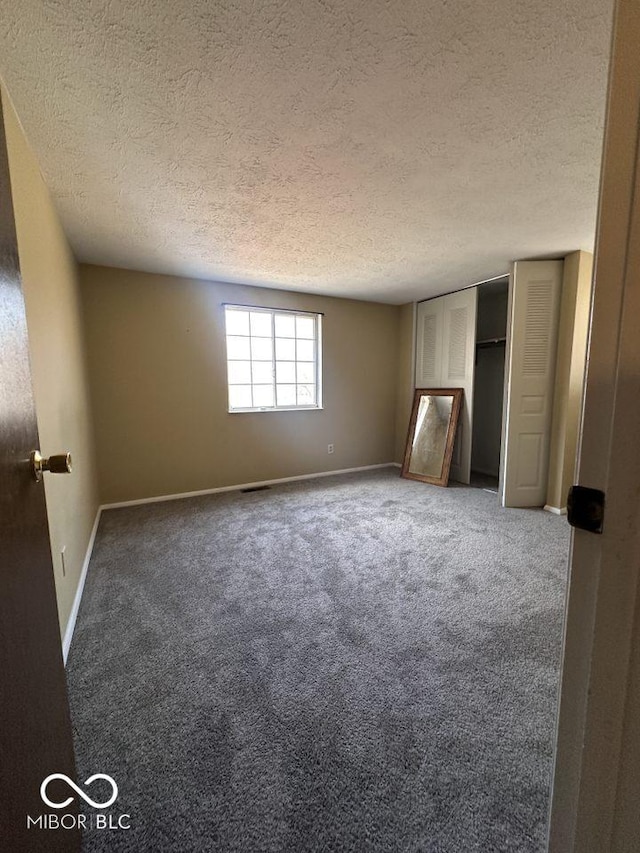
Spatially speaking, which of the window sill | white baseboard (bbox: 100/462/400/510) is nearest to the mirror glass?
white baseboard (bbox: 100/462/400/510)

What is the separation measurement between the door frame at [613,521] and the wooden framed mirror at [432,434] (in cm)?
363

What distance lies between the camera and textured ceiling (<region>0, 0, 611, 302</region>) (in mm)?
1042

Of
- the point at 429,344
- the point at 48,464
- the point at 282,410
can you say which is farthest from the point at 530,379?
the point at 48,464

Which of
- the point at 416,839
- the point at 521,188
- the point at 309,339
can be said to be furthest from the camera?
the point at 309,339

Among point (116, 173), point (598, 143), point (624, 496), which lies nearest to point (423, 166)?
point (598, 143)

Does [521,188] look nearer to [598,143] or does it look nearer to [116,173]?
[598,143]

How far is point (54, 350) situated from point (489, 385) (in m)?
4.48

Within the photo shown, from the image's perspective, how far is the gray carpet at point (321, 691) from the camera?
0.95 meters

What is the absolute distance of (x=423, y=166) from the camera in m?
1.70

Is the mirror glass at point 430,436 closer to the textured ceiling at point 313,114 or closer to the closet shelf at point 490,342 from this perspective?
the closet shelf at point 490,342

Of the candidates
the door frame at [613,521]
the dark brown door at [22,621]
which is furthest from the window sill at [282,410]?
the door frame at [613,521]

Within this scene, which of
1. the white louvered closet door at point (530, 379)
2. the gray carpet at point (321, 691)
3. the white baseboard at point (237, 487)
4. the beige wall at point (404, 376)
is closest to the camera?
the gray carpet at point (321, 691)

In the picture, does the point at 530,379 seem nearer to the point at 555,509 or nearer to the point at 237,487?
the point at 555,509

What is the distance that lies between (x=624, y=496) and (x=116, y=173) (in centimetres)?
241
